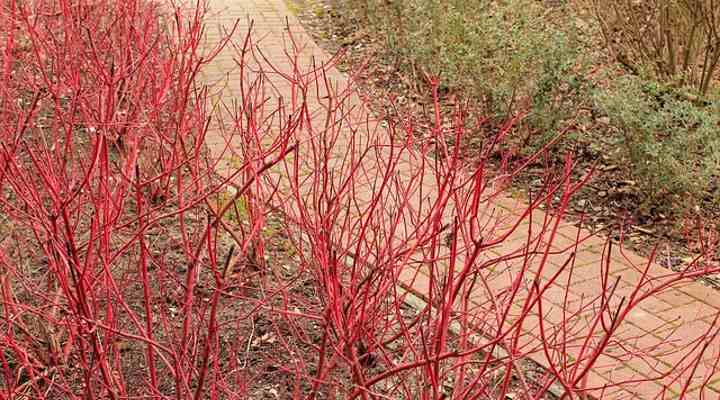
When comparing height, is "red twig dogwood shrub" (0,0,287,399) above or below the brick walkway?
above

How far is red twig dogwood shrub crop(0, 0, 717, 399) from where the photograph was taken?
2482 millimetres

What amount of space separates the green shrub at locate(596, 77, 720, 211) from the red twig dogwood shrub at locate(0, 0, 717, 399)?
66cm

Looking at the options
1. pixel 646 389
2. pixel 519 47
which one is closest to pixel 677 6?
pixel 519 47

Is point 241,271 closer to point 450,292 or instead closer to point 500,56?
point 450,292

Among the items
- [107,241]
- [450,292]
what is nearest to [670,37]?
[450,292]

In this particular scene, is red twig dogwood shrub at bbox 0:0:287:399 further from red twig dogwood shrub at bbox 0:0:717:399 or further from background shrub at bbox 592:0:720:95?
background shrub at bbox 592:0:720:95

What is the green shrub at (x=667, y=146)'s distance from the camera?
17.6 ft

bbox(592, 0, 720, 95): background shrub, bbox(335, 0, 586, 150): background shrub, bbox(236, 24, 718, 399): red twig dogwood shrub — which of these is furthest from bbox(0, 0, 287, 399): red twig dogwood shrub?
bbox(592, 0, 720, 95): background shrub

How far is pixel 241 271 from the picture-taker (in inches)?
131

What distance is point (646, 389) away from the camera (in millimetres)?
4035

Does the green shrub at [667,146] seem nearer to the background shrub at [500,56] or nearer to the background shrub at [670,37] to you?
the background shrub at [500,56]

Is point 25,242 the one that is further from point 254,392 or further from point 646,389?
point 646,389

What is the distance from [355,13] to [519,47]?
14.4 ft

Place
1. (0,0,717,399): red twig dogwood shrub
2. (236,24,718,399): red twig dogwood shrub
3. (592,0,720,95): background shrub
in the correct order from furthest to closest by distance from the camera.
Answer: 1. (592,0,720,95): background shrub
2. (0,0,717,399): red twig dogwood shrub
3. (236,24,718,399): red twig dogwood shrub
